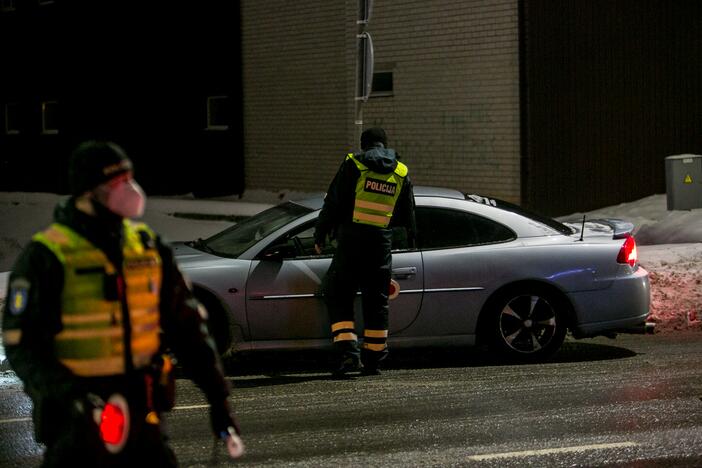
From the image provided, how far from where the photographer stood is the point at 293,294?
8688mm

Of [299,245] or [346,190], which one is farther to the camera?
[299,245]

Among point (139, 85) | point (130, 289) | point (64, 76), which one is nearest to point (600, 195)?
point (139, 85)

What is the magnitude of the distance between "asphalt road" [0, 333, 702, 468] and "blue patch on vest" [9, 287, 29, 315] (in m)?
1.94

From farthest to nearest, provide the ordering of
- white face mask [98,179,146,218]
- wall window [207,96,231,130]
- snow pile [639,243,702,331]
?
1. wall window [207,96,231,130]
2. snow pile [639,243,702,331]
3. white face mask [98,179,146,218]

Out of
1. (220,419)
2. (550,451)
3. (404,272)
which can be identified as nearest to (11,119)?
(404,272)

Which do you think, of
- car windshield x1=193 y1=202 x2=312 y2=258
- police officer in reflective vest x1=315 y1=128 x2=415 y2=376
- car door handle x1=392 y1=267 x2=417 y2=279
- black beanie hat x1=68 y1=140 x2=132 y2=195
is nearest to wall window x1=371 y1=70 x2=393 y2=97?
car windshield x1=193 y1=202 x2=312 y2=258

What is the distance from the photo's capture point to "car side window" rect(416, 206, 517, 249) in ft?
29.7

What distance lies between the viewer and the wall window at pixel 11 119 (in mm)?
29547

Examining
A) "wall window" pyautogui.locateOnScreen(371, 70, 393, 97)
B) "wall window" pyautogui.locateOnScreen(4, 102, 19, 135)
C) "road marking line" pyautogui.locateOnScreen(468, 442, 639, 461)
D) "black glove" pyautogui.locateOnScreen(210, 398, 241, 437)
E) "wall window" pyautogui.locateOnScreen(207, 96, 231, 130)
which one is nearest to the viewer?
"black glove" pyautogui.locateOnScreen(210, 398, 241, 437)

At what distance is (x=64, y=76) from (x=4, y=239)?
11807mm

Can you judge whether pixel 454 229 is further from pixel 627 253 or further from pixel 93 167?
pixel 93 167

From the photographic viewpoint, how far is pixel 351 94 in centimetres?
2045

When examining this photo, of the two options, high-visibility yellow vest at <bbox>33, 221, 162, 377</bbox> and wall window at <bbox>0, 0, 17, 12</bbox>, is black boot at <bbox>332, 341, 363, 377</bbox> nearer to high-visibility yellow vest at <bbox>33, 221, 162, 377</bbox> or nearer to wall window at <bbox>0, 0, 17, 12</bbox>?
high-visibility yellow vest at <bbox>33, 221, 162, 377</bbox>

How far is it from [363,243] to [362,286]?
0.30 meters
